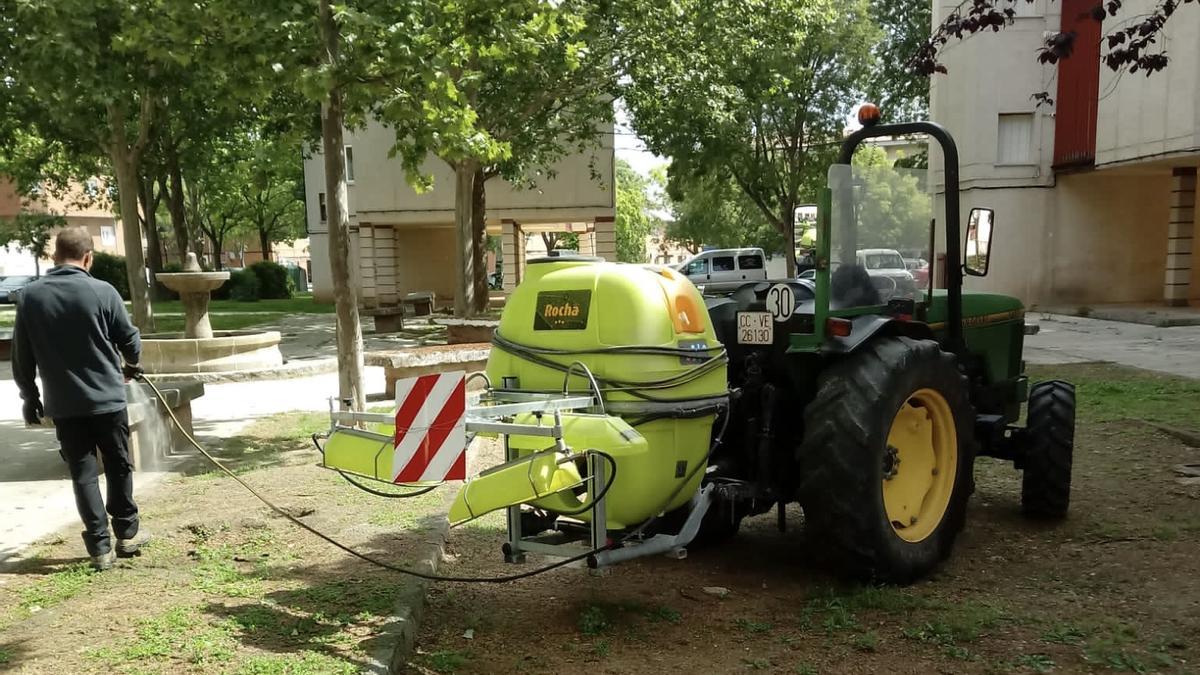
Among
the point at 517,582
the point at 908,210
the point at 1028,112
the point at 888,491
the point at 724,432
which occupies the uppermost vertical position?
the point at 1028,112

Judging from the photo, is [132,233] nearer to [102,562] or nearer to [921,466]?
[102,562]

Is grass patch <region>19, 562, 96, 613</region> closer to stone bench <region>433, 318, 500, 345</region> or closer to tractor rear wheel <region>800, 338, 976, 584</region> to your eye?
tractor rear wheel <region>800, 338, 976, 584</region>

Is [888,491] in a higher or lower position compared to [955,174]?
lower

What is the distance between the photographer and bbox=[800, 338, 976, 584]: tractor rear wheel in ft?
13.4

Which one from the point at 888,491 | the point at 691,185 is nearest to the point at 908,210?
the point at 888,491

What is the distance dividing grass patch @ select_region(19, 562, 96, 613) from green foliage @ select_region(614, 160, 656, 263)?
5331 cm

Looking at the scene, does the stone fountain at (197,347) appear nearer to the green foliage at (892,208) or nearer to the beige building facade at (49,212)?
the green foliage at (892,208)

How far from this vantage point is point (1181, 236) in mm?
21688

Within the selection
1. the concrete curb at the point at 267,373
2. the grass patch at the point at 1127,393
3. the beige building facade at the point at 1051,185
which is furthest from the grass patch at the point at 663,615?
the beige building facade at the point at 1051,185

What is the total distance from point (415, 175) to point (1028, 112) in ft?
66.3

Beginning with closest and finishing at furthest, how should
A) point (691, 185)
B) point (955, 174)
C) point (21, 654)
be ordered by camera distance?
point (21, 654) → point (955, 174) → point (691, 185)

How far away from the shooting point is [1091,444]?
7.50 m

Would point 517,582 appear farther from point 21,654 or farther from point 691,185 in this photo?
point 691,185

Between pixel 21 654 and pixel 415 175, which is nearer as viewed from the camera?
pixel 21 654
